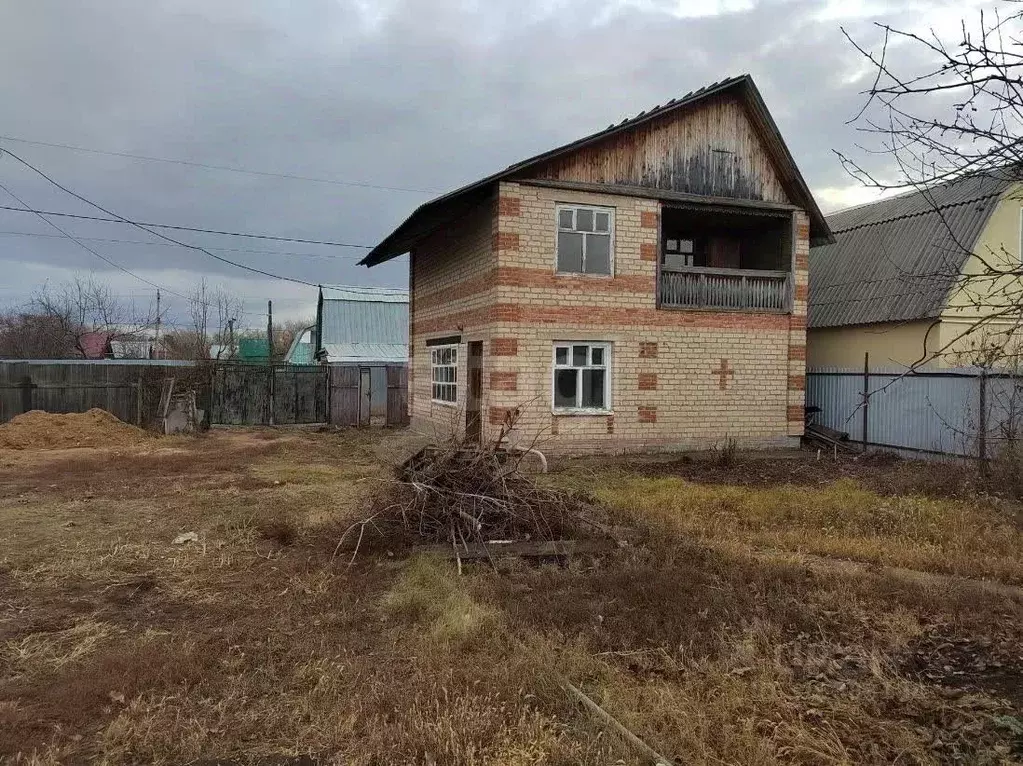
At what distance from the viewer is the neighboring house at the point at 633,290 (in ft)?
44.7

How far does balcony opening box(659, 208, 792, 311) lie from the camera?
48.8ft

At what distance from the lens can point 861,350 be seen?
17.4 metres

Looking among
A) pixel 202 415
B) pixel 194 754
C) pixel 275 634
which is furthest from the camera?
pixel 202 415

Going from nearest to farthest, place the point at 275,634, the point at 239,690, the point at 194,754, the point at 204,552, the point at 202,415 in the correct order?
the point at 194,754, the point at 239,690, the point at 275,634, the point at 204,552, the point at 202,415

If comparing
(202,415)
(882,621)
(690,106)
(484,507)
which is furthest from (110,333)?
(882,621)

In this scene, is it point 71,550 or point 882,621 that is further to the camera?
point 71,550

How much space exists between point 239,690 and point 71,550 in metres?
4.21

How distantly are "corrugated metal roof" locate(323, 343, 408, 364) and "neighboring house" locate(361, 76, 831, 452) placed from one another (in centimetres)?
1322

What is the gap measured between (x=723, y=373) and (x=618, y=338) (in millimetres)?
2564

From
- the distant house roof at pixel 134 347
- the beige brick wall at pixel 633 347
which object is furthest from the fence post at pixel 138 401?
the distant house roof at pixel 134 347

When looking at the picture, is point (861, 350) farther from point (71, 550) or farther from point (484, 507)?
point (71, 550)

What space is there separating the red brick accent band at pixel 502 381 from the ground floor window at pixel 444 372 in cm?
266

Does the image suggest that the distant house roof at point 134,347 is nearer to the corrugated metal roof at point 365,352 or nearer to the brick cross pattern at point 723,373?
the corrugated metal roof at point 365,352

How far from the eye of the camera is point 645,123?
14203 millimetres
